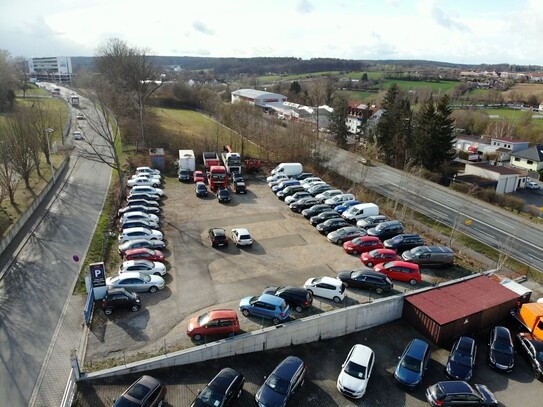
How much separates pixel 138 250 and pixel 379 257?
16368mm

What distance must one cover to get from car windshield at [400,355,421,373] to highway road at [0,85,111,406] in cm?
1534

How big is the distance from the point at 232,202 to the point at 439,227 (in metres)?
20.1

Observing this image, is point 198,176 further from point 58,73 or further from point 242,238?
point 58,73

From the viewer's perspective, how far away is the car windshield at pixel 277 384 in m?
16.1

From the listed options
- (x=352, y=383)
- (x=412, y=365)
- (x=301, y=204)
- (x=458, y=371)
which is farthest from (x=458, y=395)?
(x=301, y=204)

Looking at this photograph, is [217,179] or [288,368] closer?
[288,368]

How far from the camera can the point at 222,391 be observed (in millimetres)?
15570

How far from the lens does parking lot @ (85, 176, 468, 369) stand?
64.3 feet

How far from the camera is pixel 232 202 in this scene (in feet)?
128

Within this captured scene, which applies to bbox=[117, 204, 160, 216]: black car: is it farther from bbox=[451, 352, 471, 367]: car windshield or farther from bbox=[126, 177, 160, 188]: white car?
bbox=[451, 352, 471, 367]: car windshield

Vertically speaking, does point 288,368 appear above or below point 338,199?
below

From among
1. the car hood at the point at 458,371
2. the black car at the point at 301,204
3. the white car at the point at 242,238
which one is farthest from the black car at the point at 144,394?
the black car at the point at 301,204

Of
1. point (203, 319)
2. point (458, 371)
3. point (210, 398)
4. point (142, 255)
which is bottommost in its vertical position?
point (458, 371)

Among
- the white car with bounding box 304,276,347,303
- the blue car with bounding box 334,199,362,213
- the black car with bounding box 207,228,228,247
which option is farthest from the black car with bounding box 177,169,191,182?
the white car with bounding box 304,276,347,303
